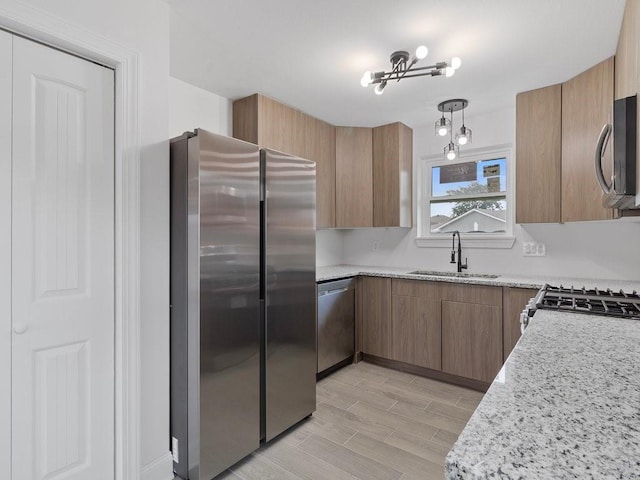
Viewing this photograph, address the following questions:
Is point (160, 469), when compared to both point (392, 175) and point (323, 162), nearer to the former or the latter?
point (323, 162)

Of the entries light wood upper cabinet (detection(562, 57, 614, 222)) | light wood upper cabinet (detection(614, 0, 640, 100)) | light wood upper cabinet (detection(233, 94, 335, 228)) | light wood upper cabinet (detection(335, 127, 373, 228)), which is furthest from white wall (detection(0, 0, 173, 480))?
light wood upper cabinet (detection(562, 57, 614, 222))

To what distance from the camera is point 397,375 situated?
320 centimetres

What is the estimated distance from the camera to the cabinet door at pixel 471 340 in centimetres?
277

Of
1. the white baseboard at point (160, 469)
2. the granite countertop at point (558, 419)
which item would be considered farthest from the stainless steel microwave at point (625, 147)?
the white baseboard at point (160, 469)

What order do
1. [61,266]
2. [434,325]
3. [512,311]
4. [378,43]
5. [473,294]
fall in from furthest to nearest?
[434,325] → [473,294] → [512,311] → [378,43] → [61,266]

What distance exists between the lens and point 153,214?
1802 millimetres

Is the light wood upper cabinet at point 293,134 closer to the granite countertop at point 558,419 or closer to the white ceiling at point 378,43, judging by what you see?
the white ceiling at point 378,43

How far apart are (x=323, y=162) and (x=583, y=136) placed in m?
2.16

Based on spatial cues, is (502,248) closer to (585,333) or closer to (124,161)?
(585,333)

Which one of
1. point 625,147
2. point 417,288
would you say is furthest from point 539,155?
point 625,147

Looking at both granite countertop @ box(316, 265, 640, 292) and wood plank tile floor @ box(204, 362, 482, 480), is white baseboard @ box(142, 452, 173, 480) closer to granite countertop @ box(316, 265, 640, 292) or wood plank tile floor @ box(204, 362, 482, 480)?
wood plank tile floor @ box(204, 362, 482, 480)

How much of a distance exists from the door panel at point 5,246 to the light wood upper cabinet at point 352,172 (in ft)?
9.18

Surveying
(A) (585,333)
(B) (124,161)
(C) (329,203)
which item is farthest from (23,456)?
(C) (329,203)

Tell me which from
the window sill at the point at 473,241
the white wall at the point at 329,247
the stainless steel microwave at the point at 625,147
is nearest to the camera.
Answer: the stainless steel microwave at the point at 625,147
